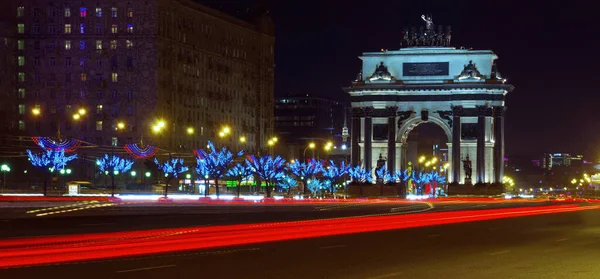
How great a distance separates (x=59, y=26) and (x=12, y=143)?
60.1 ft

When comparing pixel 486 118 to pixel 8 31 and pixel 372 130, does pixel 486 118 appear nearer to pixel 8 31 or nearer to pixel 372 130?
pixel 372 130

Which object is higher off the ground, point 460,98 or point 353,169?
point 460,98

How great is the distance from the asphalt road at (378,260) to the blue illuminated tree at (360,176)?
8198 cm

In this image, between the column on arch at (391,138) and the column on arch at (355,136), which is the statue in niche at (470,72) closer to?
the column on arch at (391,138)

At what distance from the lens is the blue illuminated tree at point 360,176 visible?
12749 centimetres

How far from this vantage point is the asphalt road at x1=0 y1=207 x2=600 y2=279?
92.1 feet

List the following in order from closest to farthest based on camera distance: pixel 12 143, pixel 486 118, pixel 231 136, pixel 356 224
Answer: pixel 356 224 < pixel 486 118 < pixel 12 143 < pixel 231 136

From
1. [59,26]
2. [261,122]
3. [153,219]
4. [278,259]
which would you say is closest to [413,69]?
[59,26]

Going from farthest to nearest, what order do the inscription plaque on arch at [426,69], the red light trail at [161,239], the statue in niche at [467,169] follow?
1. the inscription plaque on arch at [426,69]
2. the statue in niche at [467,169]
3. the red light trail at [161,239]

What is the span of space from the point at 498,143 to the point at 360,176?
1640cm

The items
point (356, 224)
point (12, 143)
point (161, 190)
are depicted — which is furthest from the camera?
point (12, 143)

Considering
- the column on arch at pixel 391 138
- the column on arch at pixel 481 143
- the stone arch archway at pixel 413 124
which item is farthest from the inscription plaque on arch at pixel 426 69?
the column on arch at pixel 481 143

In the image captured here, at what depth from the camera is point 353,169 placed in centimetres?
12812

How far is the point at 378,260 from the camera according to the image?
32469 millimetres
